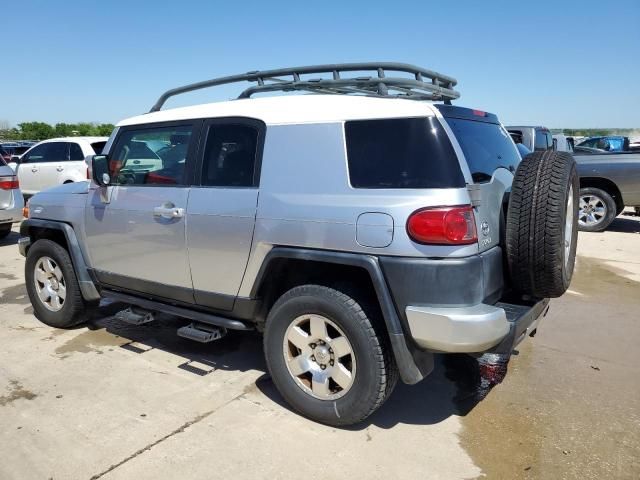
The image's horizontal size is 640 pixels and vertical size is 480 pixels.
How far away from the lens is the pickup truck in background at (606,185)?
9516 mm

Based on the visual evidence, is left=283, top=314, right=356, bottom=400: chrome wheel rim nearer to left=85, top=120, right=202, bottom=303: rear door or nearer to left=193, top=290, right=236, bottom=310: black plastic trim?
left=193, top=290, right=236, bottom=310: black plastic trim

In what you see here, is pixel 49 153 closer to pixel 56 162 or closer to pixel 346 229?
pixel 56 162

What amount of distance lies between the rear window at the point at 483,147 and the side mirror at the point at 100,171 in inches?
105

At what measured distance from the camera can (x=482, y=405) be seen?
3484 mm

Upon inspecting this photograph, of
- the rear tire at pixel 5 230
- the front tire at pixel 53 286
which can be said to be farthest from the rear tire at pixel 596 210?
the rear tire at pixel 5 230

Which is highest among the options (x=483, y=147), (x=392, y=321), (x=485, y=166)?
(x=483, y=147)

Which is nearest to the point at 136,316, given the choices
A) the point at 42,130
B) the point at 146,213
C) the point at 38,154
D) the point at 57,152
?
the point at 146,213

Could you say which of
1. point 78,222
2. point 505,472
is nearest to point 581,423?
point 505,472

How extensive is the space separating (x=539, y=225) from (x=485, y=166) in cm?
50

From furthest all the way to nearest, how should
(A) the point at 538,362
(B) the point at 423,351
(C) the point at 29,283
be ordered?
(C) the point at 29,283
(A) the point at 538,362
(B) the point at 423,351

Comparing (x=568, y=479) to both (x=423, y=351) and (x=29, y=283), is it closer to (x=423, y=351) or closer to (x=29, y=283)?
(x=423, y=351)

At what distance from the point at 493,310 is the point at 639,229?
953cm

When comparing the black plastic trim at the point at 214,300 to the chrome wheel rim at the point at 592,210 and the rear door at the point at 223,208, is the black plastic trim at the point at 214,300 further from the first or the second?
the chrome wheel rim at the point at 592,210

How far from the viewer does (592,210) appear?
9.95 m
